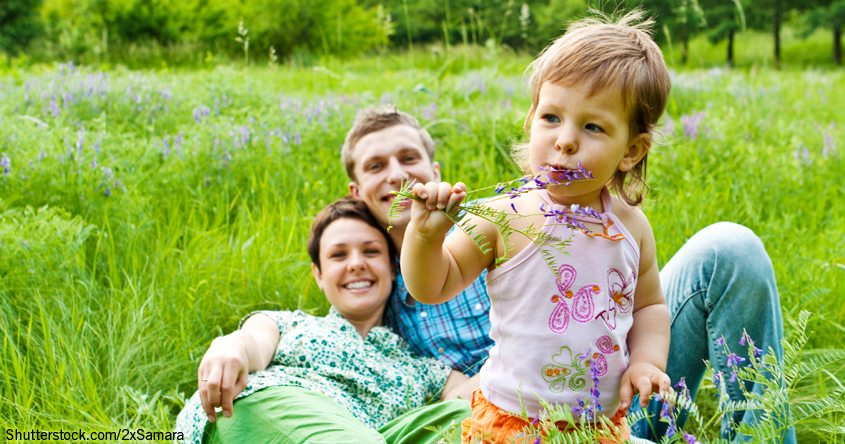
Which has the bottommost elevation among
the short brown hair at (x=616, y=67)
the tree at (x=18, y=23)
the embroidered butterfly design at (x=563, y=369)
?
the embroidered butterfly design at (x=563, y=369)

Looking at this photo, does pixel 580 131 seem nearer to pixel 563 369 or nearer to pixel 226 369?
pixel 563 369

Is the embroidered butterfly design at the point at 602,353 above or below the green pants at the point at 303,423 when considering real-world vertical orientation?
above

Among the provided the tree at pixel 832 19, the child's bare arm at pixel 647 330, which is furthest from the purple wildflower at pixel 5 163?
the tree at pixel 832 19

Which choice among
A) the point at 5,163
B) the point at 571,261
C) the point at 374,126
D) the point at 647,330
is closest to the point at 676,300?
the point at 647,330

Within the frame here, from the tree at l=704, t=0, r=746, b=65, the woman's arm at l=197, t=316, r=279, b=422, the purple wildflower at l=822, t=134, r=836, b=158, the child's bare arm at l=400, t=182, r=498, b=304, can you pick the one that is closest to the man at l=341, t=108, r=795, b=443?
the child's bare arm at l=400, t=182, r=498, b=304

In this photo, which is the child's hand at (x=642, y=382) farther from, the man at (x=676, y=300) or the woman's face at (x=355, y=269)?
the woman's face at (x=355, y=269)

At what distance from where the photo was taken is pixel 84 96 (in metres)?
4.64

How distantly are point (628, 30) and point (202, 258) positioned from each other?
221 centimetres

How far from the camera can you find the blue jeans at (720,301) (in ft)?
6.00

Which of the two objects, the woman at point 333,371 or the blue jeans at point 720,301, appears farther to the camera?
the blue jeans at point 720,301

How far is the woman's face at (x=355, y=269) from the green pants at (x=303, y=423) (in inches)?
19.0

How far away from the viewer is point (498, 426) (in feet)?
4.56

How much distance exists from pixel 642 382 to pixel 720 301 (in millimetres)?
721

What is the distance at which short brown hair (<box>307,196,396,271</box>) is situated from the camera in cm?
240
